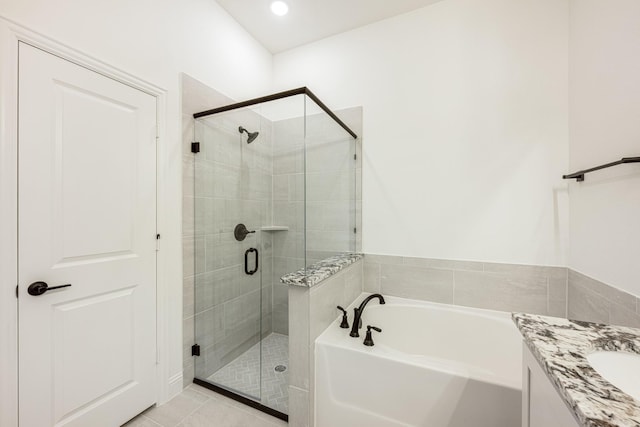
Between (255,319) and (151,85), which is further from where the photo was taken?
(255,319)

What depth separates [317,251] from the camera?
6.23 ft

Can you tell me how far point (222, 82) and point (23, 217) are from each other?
1.61m

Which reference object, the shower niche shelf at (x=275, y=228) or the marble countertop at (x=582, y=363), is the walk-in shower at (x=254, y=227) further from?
the marble countertop at (x=582, y=363)

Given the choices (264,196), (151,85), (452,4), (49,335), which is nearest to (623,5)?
(452,4)

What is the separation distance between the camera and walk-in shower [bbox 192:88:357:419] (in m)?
1.86

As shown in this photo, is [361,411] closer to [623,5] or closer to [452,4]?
[623,5]

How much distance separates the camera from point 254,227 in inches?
80.4

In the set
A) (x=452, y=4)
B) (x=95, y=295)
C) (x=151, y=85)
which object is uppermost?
(x=452, y=4)

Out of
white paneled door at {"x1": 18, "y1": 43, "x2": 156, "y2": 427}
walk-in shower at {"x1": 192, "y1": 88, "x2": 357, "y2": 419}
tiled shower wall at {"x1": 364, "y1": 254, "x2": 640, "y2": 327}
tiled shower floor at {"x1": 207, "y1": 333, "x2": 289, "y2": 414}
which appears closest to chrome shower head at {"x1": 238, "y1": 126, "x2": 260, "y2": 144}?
walk-in shower at {"x1": 192, "y1": 88, "x2": 357, "y2": 419}

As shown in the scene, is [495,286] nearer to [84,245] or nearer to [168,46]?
[84,245]

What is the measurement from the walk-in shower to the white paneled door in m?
0.38

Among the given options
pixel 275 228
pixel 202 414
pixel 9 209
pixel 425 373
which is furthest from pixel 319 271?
pixel 9 209

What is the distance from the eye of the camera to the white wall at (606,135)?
121cm

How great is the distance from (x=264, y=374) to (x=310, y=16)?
2.99 m
